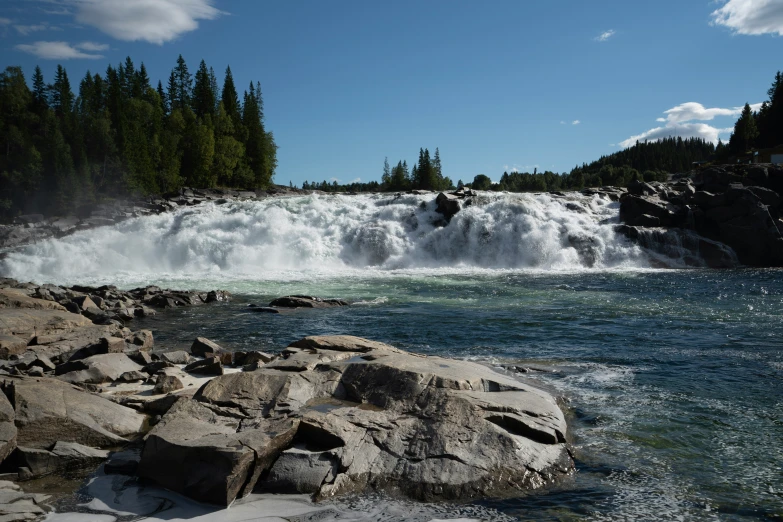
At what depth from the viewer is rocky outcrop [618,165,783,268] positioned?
116 feet

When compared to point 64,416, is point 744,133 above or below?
above

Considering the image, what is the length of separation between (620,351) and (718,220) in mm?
29086

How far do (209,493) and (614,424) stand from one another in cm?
594

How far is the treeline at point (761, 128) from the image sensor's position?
79875 millimetres

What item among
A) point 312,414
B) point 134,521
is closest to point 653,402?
point 312,414

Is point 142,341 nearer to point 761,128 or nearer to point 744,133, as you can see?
point 744,133

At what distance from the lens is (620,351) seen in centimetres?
1342

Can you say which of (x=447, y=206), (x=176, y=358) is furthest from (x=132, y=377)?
(x=447, y=206)

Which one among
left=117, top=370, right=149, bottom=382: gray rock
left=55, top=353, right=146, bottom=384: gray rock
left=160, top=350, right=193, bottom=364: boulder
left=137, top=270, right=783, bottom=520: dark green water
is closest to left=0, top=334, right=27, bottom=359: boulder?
left=55, top=353, right=146, bottom=384: gray rock

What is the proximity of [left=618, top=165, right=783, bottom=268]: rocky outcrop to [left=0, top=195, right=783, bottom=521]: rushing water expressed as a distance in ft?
7.53

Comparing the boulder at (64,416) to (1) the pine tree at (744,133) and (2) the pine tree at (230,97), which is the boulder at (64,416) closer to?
(2) the pine tree at (230,97)

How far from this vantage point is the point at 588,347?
13.9 metres

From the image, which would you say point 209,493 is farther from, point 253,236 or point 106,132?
point 106,132

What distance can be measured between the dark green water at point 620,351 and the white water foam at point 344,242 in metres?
5.96
